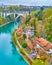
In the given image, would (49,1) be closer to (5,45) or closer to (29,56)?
(5,45)

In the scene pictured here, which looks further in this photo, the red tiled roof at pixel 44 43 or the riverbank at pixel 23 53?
the red tiled roof at pixel 44 43

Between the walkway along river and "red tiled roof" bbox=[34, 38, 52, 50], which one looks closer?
the walkway along river

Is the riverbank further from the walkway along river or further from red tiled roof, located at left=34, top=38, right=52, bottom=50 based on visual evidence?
red tiled roof, located at left=34, top=38, right=52, bottom=50

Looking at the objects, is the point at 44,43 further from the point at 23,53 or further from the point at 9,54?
the point at 9,54

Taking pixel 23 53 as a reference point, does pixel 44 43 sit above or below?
above

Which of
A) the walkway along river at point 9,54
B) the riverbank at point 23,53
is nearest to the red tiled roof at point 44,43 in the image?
the riverbank at point 23,53

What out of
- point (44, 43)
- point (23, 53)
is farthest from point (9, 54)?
point (44, 43)

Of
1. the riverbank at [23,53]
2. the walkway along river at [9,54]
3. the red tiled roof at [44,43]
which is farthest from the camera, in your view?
the red tiled roof at [44,43]

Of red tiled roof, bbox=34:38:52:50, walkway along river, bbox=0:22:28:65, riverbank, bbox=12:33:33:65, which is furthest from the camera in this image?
red tiled roof, bbox=34:38:52:50

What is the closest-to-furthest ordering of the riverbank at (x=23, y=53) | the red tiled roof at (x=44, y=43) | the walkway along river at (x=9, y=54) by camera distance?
the riverbank at (x=23, y=53) → the walkway along river at (x=9, y=54) → the red tiled roof at (x=44, y=43)

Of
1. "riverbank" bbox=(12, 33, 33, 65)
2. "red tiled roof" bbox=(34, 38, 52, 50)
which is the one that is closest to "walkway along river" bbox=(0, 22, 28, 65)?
"riverbank" bbox=(12, 33, 33, 65)

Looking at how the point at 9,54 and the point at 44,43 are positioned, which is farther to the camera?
the point at 9,54

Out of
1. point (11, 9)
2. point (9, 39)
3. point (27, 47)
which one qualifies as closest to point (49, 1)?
point (11, 9)

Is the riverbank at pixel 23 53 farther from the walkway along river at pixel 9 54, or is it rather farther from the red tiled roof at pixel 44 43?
the red tiled roof at pixel 44 43
